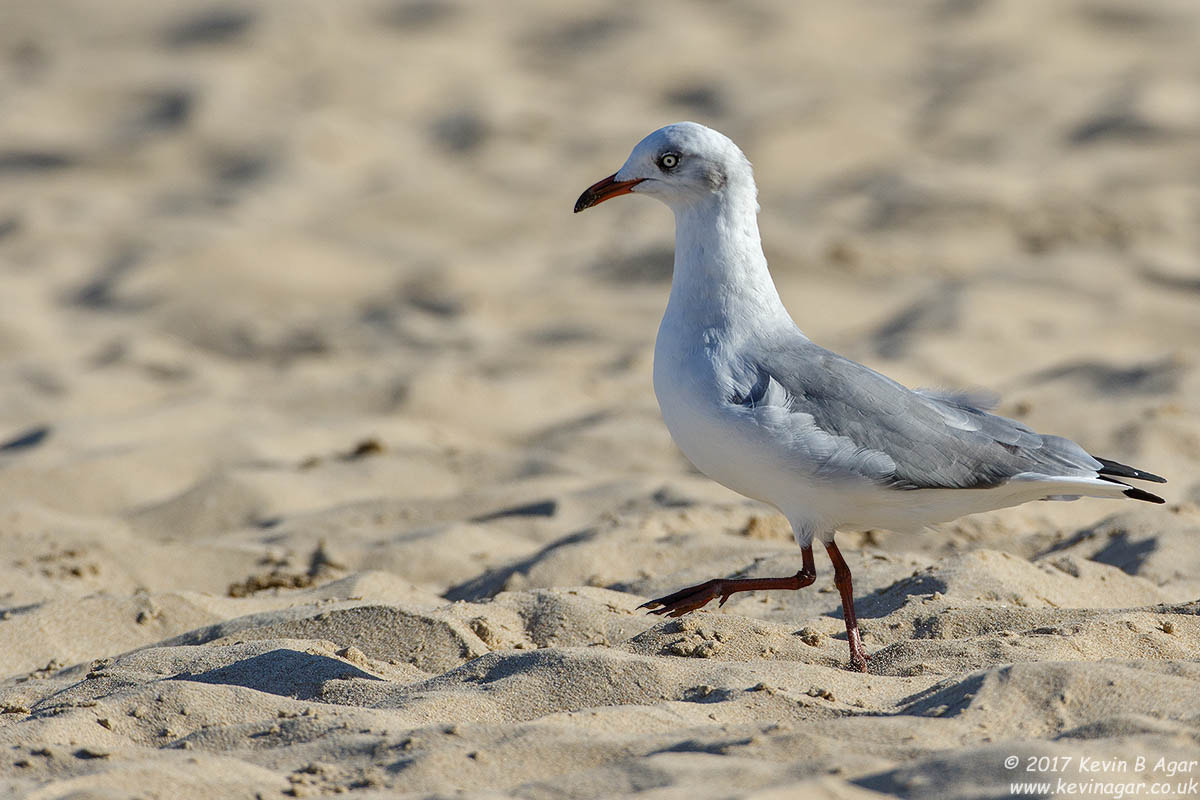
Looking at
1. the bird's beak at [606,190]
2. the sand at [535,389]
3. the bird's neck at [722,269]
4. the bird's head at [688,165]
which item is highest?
the bird's head at [688,165]

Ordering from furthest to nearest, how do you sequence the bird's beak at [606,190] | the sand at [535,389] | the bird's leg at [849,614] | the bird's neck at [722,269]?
the bird's beak at [606,190] < the bird's neck at [722,269] < the bird's leg at [849,614] < the sand at [535,389]

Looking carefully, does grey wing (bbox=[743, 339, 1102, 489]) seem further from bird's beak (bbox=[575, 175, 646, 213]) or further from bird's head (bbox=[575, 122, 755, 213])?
bird's beak (bbox=[575, 175, 646, 213])

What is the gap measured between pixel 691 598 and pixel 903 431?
70 cm

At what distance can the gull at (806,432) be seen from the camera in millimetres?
3576

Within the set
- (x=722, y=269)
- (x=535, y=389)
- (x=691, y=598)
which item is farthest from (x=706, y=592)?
(x=535, y=389)

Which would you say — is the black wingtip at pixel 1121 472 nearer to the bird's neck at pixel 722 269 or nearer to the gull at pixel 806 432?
the gull at pixel 806 432

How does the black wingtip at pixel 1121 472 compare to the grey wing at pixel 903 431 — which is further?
the black wingtip at pixel 1121 472

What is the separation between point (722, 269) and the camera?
3.95 meters

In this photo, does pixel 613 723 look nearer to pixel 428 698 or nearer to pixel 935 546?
pixel 428 698

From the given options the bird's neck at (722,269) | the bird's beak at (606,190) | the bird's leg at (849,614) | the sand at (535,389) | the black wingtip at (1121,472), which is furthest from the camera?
the bird's beak at (606,190)

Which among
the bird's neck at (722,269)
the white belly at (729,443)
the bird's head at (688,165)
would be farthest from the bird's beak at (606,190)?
the white belly at (729,443)

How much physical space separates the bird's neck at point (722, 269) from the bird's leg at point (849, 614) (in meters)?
0.68

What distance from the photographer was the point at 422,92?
12734 mm

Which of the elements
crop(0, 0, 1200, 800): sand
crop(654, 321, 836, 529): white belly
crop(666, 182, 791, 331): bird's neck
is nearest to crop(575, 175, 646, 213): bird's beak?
crop(666, 182, 791, 331): bird's neck
